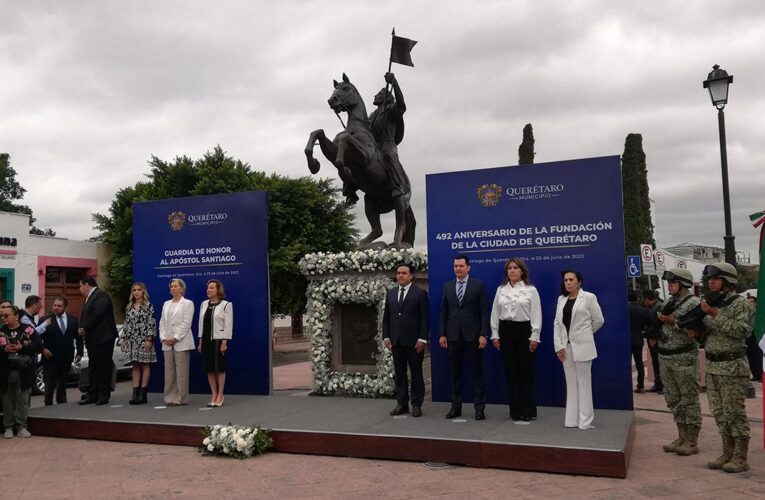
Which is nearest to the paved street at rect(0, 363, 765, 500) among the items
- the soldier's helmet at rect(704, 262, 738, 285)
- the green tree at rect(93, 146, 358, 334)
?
the soldier's helmet at rect(704, 262, 738, 285)

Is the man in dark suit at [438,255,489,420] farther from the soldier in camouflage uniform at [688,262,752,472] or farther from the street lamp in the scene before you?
the street lamp

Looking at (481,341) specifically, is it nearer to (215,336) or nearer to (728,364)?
(728,364)

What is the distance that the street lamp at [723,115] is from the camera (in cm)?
934

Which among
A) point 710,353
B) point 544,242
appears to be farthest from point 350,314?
point 710,353

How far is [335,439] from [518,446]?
1705mm

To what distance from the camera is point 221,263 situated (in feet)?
29.1

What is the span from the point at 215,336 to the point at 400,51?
4.47 meters

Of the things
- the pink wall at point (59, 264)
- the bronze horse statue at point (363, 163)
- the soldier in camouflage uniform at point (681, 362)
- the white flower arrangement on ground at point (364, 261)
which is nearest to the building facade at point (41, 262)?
the pink wall at point (59, 264)

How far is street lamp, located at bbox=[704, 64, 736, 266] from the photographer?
30.7 feet

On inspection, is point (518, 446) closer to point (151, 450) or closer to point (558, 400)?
point (558, 400)

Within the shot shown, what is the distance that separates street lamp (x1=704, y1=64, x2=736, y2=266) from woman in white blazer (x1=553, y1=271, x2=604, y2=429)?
15.8 feet

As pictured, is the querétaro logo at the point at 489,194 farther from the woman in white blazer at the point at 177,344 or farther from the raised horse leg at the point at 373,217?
the woman in white blazer at the point at 177,344

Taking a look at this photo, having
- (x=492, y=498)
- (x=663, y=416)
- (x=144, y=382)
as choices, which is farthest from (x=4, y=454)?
(x=663, y=416)

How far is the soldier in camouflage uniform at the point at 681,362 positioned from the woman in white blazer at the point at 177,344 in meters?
5.42
